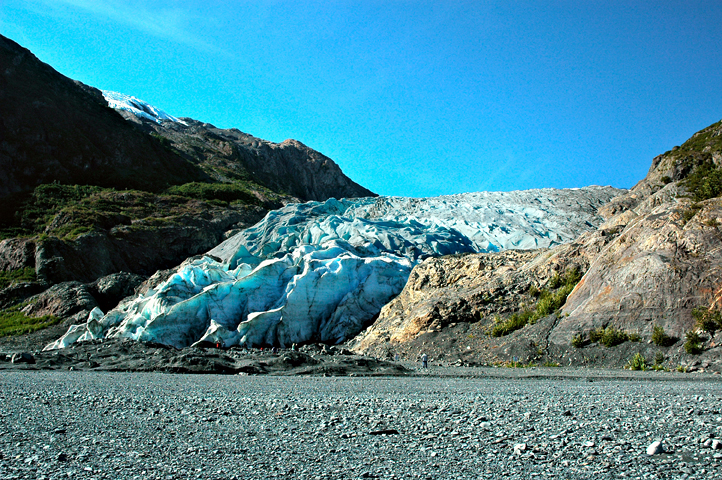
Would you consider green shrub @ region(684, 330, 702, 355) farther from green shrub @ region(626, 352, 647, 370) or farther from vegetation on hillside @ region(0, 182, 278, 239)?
vegetation on hillside @ region(0, 182, 278, 239)

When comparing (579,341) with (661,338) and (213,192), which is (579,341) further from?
(213,192)

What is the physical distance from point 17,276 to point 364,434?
44997 millimetres

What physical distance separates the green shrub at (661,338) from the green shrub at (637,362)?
22.7 inches

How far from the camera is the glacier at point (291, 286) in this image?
26125 mm

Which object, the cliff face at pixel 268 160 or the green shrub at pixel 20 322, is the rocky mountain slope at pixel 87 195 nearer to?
the green shrub at pixel 20 322

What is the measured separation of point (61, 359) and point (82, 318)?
16479 mm

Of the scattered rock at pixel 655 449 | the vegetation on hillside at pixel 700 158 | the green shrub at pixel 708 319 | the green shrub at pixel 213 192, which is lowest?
the scattered rock at pixel 655 449

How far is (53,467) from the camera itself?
423cm

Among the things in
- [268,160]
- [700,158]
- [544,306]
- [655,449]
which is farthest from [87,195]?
[655,449]

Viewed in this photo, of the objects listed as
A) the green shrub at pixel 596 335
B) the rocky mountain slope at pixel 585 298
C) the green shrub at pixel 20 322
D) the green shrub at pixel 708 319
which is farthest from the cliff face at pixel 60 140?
the green shrub at pixel 708 319

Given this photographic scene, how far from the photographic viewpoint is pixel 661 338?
13.5 m

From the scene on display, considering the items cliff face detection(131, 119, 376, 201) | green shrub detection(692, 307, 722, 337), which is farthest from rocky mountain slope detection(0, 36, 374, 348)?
green shrub detection(692, 307, 722, 337)

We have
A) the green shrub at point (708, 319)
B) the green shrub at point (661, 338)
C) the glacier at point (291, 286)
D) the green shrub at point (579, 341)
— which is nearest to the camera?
the green shrub at point (708, 319)

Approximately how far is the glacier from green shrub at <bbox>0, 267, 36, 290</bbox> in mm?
13948
